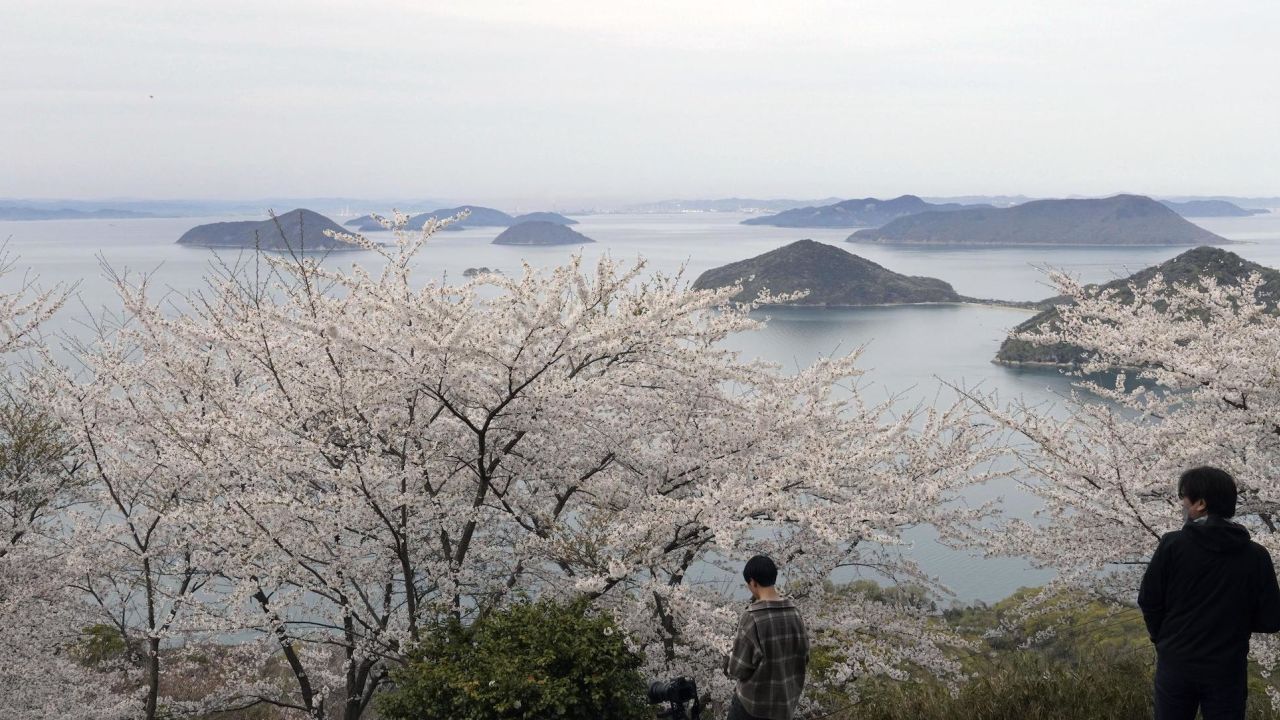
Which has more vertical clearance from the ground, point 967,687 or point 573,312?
point 573,312

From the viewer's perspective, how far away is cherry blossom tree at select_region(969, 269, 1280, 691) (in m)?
7.21

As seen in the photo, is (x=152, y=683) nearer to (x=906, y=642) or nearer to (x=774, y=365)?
(x=774, y=365)

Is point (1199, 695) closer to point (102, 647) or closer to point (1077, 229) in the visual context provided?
point (102, 647)

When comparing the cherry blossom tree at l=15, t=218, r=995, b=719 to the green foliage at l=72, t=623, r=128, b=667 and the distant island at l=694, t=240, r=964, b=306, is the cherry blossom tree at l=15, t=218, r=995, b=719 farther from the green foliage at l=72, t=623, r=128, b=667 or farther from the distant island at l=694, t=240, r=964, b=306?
the distant island at l=694, t=240, r=964, b=306

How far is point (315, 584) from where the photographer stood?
7.41 meters

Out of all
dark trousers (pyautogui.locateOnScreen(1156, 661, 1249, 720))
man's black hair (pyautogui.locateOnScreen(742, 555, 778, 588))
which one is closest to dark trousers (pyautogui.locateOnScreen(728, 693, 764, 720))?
man's black hair (pyautogui.locateOnScreen(742, 555, 778, 588))

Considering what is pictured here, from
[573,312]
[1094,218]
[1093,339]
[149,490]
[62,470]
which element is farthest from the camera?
[1094,218]

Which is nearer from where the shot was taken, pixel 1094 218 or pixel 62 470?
pixel 62 470

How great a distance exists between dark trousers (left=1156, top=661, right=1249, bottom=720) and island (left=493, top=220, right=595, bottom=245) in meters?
137

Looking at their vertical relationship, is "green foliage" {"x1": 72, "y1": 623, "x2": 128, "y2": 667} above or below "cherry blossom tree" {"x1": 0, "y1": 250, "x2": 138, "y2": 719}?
below

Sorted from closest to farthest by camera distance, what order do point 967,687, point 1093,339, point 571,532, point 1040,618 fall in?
point 967,687 < point 571,532 < point 1093,339 < point 1040,618

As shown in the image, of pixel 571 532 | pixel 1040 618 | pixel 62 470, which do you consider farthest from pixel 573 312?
pixel 1040 618

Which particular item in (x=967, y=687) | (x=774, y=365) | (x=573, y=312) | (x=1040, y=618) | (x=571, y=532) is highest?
(x=573, y=312)

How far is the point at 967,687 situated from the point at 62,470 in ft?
34.7
